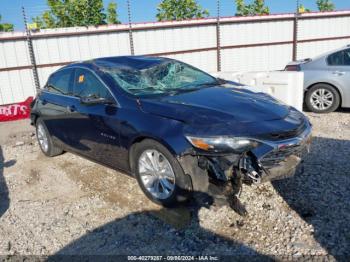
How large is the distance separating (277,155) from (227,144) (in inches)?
20.2

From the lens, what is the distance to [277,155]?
10.5ft

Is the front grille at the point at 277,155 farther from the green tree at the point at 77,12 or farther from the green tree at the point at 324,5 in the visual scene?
the green tree at the point at 324,5

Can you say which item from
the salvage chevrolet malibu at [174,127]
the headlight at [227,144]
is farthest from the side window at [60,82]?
the headlight at [227,144]

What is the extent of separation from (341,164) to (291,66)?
3.91 meters

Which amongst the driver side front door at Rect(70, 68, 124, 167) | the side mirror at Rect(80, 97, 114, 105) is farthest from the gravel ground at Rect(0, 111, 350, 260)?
the side mirror at Rect(80, 97, 114, 105)

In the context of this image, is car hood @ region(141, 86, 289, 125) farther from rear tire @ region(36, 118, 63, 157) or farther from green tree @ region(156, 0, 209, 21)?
green tree @ region(156, 0, 209, 21)

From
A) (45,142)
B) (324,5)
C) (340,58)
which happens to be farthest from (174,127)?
(324,5)

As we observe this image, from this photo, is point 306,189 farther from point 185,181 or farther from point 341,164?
point 185,181

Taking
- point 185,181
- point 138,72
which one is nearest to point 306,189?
point 185,181

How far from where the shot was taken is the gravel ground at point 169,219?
2.98 metres

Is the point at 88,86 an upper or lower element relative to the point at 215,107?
upper

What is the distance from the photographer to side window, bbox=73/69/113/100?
4055mm

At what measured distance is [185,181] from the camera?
3.21m

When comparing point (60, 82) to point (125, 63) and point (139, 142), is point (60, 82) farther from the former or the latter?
point (139, 142)
